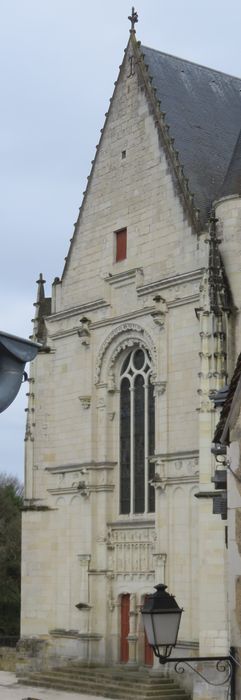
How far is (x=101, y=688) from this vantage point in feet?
98.0

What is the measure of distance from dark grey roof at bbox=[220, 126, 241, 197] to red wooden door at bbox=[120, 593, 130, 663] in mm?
10465

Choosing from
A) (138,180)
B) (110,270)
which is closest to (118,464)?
(110,270)

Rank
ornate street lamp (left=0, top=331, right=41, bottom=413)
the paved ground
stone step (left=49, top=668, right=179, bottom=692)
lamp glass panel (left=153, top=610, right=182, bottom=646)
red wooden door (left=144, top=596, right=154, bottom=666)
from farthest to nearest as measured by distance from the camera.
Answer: red wooden door (left=144, top=596, right=154, bottom=666), the paved ground, stone step (left=49, top=668, right=179, bottom=692), lamp glass panel (left=153, top=610, right=182, bottom=646), ornate street lamp (left=0, top=331, right=41, bottom=413)

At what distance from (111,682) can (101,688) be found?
28 cm

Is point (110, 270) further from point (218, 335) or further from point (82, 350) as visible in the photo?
point (218, 335)

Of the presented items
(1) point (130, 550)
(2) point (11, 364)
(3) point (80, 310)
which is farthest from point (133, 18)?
(2) point (11, 364)

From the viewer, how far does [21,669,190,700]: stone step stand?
92.6 feet

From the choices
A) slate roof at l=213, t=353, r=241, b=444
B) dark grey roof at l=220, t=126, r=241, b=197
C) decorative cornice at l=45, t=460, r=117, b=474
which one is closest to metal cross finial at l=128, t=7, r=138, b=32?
dark grey roof at l=220, t=126, r=241, b=197

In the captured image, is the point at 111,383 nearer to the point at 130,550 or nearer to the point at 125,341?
the point at 125,341

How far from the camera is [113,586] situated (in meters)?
32.1

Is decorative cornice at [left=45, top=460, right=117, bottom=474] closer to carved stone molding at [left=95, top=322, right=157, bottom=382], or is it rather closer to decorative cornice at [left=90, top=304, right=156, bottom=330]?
carved stone molding at [left=95, top=322, right=157, bottom=382]

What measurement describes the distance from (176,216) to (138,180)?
226 centimetres

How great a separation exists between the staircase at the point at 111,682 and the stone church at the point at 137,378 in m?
Answer: 0.63

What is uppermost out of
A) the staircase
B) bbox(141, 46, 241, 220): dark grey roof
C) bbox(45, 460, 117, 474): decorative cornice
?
bbox(141, 46, 241, 220): dark grey roof
